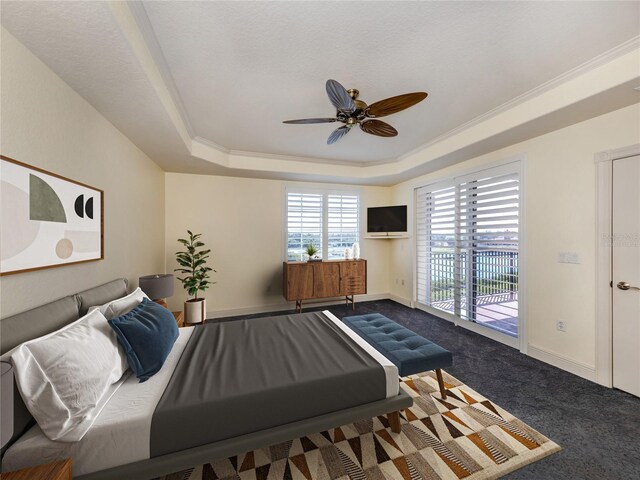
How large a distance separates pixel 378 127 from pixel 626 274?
2.58 meters

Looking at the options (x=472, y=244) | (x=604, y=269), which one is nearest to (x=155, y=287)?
(x=472, y=244)

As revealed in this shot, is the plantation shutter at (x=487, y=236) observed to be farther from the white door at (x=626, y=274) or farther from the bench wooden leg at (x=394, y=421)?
the bench wooden leg at (x=394, y=421)

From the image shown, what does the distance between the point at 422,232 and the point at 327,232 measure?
5.92 ft

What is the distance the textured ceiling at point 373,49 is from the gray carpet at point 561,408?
276 cm

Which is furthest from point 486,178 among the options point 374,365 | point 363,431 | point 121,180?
point 121,180

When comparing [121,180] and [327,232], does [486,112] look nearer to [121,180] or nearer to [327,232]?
[327,232]

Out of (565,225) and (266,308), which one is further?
(266,308)

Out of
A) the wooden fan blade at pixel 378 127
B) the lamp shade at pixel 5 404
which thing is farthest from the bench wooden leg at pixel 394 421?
the wooden fan blade at pixel 378 127

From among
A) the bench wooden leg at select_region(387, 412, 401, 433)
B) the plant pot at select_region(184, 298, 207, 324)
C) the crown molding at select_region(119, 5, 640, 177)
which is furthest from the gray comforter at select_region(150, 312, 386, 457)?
the crown molding at select_region(119, 5, 640, 177)

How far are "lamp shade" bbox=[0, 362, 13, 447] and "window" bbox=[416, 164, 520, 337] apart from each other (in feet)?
13.5

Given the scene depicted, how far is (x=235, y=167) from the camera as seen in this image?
3902 millimetres

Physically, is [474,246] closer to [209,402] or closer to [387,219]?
[387,219]

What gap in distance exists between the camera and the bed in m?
1.14

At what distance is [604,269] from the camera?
2.30 m
